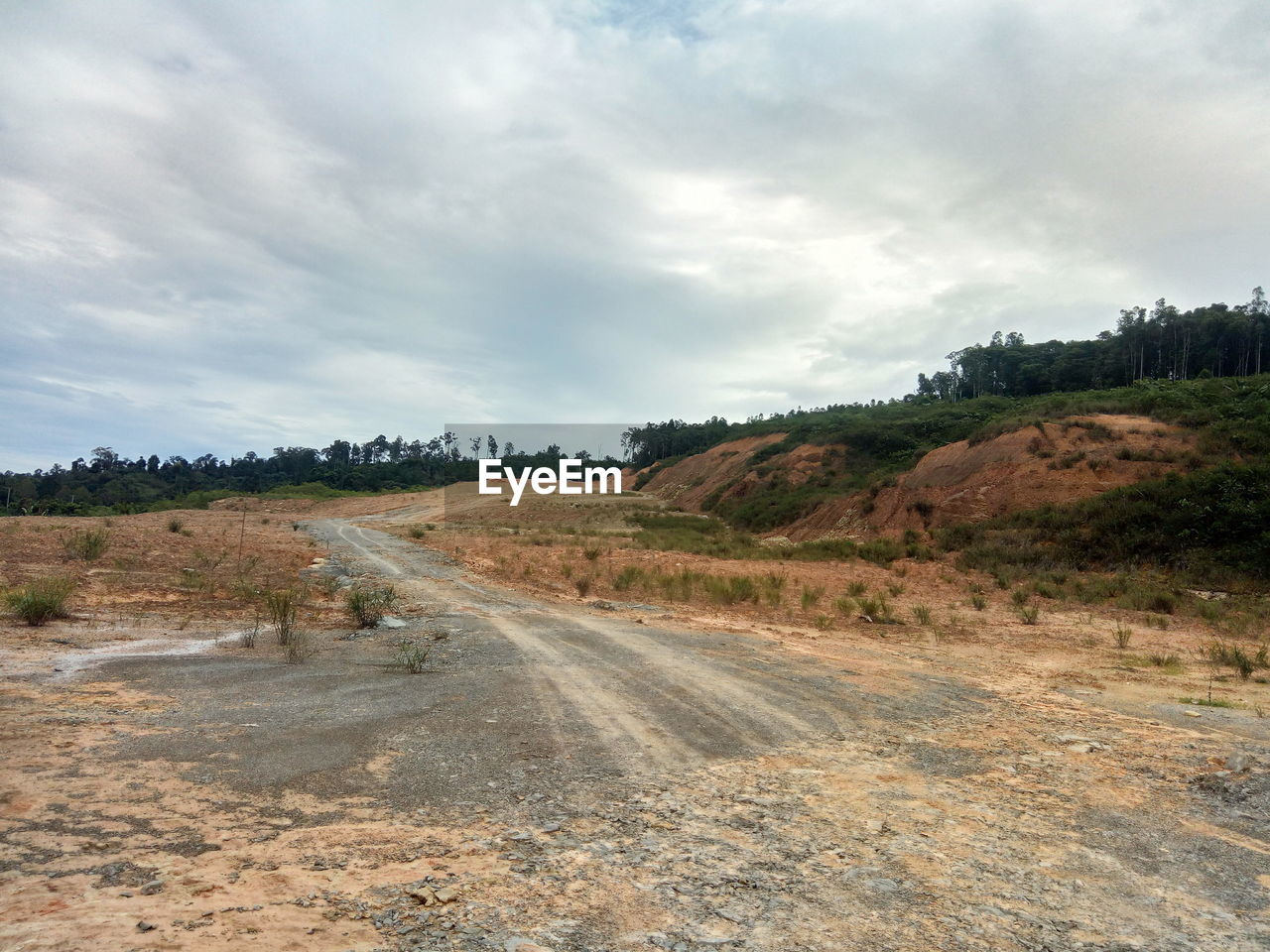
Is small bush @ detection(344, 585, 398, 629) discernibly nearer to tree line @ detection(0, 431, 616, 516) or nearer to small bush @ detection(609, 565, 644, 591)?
small bush @ detection(609, 565, 644, 591)

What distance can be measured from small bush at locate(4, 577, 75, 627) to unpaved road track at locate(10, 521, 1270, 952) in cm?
323

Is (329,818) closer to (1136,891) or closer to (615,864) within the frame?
(615,864)

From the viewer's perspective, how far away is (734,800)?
5.08m

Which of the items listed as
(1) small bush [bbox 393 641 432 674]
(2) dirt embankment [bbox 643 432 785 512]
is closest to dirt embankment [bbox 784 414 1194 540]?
(2) dirt embankment [bbox 643 432 785 512]

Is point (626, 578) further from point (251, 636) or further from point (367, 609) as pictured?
point (251, 636)

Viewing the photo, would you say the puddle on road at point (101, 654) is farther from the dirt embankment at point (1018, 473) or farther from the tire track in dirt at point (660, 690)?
the dirt embankment at point (1018, 473)

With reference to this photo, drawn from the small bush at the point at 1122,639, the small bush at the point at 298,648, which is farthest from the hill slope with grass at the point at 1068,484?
the small bush at the point at 298,648

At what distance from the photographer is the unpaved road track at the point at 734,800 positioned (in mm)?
3475

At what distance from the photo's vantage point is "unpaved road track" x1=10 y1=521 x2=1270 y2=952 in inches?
137

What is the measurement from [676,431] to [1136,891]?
109m

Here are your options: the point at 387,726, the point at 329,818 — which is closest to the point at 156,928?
the point at 329,818

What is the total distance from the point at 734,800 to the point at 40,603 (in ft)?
35.3

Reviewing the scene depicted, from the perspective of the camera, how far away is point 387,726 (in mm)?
6523

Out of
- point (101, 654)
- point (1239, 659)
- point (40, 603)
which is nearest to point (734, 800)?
point (101, 654)
